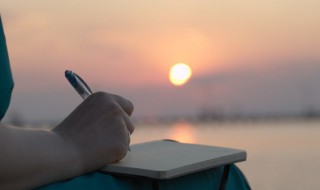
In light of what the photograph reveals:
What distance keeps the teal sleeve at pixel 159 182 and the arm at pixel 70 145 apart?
2cm

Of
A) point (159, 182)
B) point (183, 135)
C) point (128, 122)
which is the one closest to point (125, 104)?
point (128, 122)

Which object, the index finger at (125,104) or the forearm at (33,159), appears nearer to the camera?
the forearm at (33,159)

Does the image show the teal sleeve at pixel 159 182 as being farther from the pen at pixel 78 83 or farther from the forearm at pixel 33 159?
the pen at pixel 78 83

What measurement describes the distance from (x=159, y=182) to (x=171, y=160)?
4 centimetres

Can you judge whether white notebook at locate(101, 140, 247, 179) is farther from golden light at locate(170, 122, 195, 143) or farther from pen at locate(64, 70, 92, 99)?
golden light at locate(170, 122, 195, 143)

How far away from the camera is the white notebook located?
0.79 m

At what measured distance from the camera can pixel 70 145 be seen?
796 millimetres

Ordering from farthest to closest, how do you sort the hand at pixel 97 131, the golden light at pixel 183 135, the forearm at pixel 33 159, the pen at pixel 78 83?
the golden light at pixel 183 135
the pen at pixel 78 83
the hand at pixel 97 131
the forearm at pixel 33 159

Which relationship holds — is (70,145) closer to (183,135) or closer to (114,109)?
→ (114,109)

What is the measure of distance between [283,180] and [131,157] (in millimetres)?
3251

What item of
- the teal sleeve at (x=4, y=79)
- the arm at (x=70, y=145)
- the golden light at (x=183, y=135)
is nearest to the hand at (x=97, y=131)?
the arm at (x=70, y=145)

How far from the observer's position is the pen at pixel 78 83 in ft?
3.05

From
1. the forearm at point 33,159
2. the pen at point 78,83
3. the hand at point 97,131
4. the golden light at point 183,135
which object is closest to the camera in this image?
the forearm at point 33,159

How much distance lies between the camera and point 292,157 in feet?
19.3
